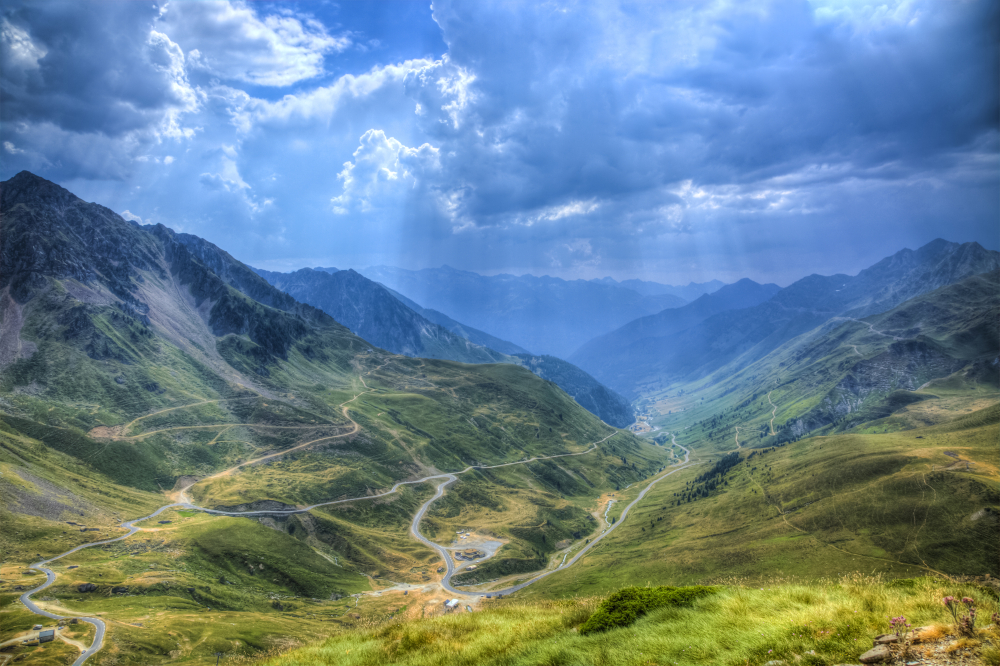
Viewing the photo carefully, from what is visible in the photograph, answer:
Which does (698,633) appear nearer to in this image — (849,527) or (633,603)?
(633,603)

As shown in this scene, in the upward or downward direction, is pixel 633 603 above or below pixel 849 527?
above

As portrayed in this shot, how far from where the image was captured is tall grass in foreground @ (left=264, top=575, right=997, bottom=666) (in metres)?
13.9

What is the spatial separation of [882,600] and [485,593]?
5731 inches

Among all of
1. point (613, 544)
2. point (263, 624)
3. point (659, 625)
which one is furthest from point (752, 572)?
point (659, 625)

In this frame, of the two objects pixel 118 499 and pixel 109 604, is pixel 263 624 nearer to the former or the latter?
pixel 109 604

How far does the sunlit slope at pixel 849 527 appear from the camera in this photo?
116 meters

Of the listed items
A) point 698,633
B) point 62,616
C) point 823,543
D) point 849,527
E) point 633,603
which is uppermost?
point 698,633

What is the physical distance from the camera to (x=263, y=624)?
3752 inches

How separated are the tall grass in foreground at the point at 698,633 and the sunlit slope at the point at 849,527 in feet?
287

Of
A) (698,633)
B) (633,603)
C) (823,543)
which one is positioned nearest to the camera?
(698,633)

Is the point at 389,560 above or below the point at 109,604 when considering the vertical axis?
below

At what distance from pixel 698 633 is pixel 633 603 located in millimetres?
4919

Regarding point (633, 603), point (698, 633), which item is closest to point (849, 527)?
point (633, 603)

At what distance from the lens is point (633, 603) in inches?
827
